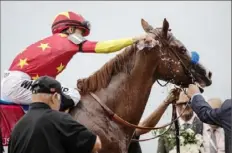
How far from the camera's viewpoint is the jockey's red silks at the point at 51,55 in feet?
16.5

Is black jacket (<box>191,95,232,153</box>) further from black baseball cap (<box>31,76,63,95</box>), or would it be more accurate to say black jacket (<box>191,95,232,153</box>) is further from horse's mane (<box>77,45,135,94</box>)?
black baseball cap (<box>31,76,63,95</box>)

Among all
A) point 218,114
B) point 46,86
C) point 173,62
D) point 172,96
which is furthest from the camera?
point 172,96

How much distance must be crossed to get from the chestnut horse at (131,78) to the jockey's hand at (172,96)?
0.22 m

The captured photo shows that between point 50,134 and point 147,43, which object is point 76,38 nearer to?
point 147,43

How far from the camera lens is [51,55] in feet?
16.6

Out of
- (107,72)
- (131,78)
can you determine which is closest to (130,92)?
(131,78)

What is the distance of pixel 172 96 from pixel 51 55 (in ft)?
5.07

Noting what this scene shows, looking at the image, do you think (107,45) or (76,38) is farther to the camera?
(76,38)

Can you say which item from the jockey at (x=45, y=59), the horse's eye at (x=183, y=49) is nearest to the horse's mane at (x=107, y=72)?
the jockey at (x=45, y=59)

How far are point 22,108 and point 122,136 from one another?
1187 millimetres

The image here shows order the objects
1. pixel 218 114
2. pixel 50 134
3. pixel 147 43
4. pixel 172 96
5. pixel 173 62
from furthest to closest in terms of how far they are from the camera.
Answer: pixel 172 96 → pixel 173 62 → pixel 147 43 → pixel 218 114 → pixel 50 134

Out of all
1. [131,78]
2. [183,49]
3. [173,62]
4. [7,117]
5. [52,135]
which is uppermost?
[183,49]

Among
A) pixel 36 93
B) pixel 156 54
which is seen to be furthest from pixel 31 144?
pixel 156 54

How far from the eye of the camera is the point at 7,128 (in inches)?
199
